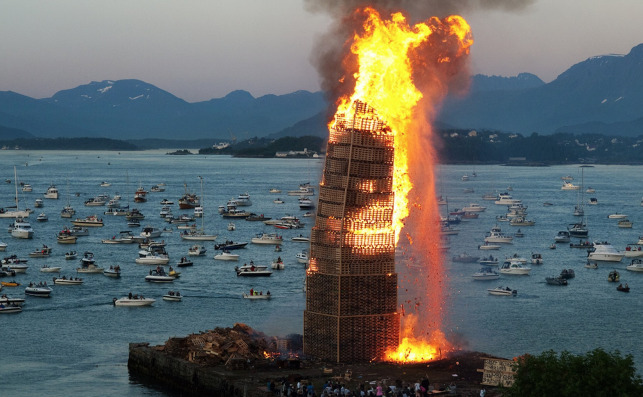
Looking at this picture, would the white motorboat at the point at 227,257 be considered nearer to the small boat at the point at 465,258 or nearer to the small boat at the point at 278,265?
the small boat at the point at 278,265

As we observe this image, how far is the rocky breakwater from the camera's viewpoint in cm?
4769

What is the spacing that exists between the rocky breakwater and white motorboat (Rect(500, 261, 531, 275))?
147 ft

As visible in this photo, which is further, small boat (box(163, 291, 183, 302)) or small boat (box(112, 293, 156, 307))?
small boat (box(163, 291, 183, 302))

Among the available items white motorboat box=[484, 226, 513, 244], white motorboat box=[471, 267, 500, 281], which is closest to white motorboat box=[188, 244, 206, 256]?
white motorboat box=[471, 267, 500, 281]

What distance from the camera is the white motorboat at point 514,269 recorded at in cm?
9662

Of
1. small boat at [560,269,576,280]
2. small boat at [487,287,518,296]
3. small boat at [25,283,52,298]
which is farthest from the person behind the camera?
small boat at [560,269,576,280]

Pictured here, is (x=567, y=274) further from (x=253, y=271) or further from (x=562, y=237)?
(x=562, y=237)

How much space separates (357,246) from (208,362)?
8.08m

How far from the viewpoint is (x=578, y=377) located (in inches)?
1443

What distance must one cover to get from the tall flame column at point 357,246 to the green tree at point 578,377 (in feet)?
38.4

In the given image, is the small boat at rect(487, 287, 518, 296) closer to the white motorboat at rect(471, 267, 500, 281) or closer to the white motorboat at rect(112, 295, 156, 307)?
the white motorboat at rect(471, 267, 500, 281)

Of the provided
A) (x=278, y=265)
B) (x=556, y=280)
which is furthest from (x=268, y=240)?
(x=556, y=280)

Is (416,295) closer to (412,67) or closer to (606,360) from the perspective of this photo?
(412,67)

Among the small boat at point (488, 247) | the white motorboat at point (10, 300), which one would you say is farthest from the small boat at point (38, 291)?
the small boat at point (488, 247)
